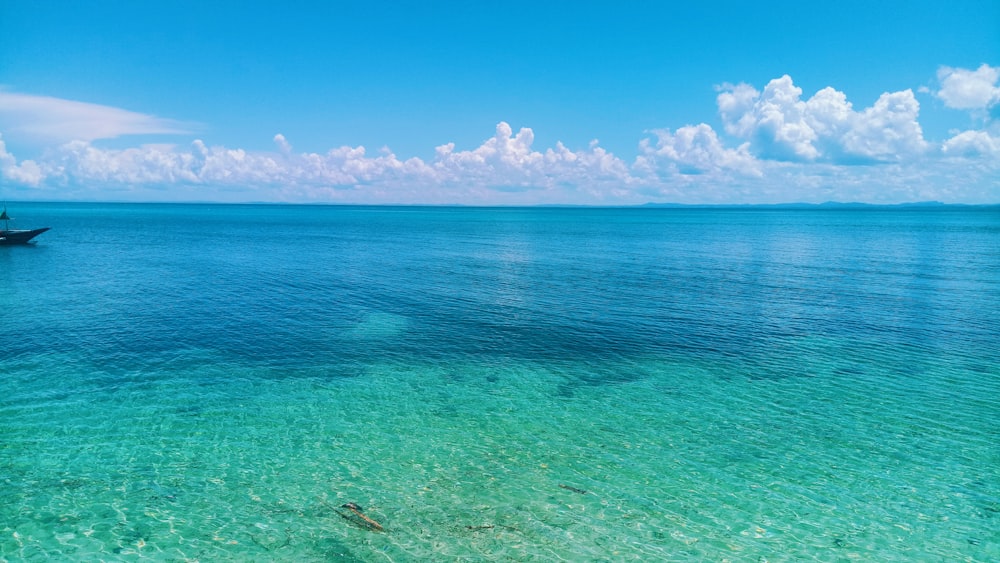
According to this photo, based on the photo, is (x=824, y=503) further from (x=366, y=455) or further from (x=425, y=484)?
(x=366, y=455)

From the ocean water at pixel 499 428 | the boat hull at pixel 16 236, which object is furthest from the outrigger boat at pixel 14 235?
the ocean water at pixel 499 428

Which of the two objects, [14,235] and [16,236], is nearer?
[14,235]

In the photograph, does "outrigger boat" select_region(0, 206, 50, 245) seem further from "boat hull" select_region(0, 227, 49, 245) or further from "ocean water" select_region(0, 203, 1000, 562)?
"ocean water" select_region(0, 203, 1000, 562)

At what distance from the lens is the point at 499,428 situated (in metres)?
24.2

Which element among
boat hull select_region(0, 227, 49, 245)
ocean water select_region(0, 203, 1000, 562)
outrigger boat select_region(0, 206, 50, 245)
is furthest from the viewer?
boat hull select_region(0, 227, 49, 245)

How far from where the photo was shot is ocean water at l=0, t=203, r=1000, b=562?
16.7m

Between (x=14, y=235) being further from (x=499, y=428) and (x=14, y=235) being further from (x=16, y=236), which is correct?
(x=499, y=428)

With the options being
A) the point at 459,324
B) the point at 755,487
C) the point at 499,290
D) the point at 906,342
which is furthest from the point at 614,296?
the point at 755,487

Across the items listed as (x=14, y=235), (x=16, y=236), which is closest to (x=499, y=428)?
(x=14, y=235)

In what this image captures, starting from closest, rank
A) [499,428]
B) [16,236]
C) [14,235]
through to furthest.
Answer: [499,428], [14,235], [16,236]

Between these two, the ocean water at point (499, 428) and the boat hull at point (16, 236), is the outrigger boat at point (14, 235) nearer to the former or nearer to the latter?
the boat hull at point (16, 236)

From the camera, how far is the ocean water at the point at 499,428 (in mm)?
16688

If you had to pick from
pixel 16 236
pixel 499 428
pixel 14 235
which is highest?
pixel 14 235

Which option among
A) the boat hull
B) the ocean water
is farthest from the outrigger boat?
the ocean water
